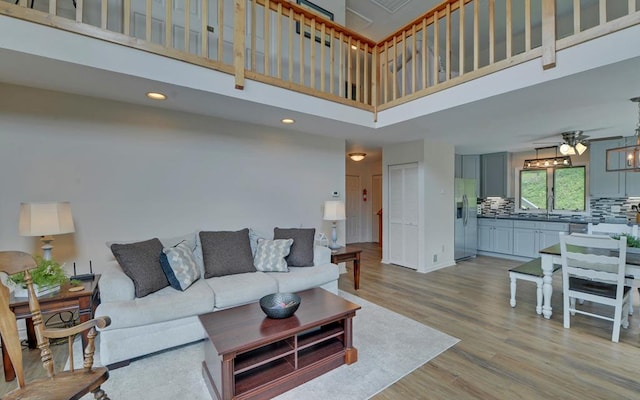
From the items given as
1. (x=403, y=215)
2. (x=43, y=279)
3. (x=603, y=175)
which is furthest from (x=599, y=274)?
(x=43, y=279)

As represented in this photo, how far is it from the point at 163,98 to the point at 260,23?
190cm

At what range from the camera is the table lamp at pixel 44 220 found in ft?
7.47

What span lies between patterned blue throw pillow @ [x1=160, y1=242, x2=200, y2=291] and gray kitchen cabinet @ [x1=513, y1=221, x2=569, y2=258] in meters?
6.00

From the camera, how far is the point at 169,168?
3348mm

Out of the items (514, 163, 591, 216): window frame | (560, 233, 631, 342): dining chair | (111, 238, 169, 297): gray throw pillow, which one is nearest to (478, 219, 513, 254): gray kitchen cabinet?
(514, 163, 591, 216): window frame

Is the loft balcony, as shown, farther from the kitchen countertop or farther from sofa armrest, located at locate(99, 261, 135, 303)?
the kitchen countertop

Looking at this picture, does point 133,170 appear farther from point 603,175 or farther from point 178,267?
point 603,175

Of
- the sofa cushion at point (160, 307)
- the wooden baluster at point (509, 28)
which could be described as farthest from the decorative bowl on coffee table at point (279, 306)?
the wooden baluster at point (509, 28)

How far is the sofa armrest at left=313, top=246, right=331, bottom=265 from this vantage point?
11.7ft

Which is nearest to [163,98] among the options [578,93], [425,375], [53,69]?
[53,69]

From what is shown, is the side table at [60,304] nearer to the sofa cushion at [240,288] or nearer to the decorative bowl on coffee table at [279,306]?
the sofa cushion at [240,288]

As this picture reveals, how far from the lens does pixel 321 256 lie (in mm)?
3596

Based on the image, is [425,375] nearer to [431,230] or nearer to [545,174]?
[431,230]

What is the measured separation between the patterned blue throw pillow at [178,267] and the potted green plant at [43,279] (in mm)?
736
